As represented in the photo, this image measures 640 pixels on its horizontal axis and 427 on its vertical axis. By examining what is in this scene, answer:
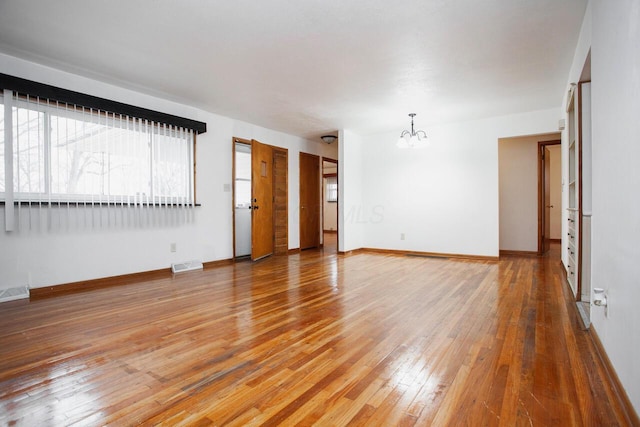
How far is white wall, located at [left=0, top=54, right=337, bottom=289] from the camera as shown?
130 inches

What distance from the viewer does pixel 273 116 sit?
5.29 meters

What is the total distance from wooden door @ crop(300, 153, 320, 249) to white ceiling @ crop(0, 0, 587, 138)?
8.15 ft

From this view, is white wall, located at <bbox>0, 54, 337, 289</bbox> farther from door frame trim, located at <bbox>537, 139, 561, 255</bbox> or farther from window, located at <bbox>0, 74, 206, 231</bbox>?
door frame trim, located at <bbox>537, 139, 561, 255</bbox>

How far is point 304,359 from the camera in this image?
1.86 metres

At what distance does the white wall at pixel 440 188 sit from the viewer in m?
5.49

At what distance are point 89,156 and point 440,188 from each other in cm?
537

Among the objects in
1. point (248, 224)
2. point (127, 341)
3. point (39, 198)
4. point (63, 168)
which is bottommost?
point (127, 341)

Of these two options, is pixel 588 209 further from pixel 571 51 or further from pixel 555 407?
pixel 555 407

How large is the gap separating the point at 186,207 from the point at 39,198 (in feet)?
5.44

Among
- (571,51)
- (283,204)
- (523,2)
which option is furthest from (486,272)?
(283,204)

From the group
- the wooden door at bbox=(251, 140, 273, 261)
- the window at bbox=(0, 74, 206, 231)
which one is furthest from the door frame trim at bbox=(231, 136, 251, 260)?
the window at bbox=(0, 74, 206, 231)

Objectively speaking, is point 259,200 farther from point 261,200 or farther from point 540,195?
point 540,195

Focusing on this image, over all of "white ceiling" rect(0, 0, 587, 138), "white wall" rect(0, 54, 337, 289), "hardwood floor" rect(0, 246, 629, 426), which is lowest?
"hardwood floor" rect(0, 246, 629, 426)

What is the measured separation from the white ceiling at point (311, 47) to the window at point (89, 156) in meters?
0.45
